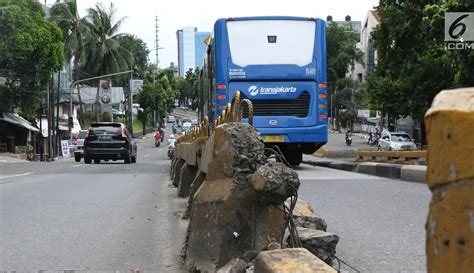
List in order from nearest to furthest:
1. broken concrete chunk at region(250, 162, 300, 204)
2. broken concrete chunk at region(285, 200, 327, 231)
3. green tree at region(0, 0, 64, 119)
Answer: broken concrete chunk at region(250, 162, 300, 204)
broken concrete chunk at region(285, 200, 327, 231)
green tree at region(0, 0, 64, 119)

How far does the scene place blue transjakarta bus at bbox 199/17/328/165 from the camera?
1410 cm

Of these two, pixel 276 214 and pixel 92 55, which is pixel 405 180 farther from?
pixel 92 55

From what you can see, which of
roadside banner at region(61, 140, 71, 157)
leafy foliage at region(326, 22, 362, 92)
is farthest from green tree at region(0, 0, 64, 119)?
leafy foliage at region(326, 22, 362, 92)

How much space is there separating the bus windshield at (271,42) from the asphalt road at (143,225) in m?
3.81

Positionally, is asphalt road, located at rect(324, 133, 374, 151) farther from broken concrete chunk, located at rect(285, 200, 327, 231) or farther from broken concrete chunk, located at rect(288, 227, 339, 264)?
broken concrete chunk, located at rect(288, 227, 339, 264)

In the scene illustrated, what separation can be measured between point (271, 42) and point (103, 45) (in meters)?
38.8

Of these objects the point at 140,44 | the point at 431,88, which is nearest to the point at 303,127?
the point at 431,88

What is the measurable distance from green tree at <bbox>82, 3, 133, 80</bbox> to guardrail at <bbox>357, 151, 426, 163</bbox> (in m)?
34.8

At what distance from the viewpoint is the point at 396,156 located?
18.3 metres

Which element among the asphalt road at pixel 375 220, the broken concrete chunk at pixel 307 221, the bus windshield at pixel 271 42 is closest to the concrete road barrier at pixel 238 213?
the broken concrete chunk at pixel 307 221

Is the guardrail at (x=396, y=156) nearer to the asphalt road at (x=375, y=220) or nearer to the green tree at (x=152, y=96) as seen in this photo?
the asphalt road at (x=375, y=220)

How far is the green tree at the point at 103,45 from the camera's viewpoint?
166ft

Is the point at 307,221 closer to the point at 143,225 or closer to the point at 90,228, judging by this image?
the point at 143,225

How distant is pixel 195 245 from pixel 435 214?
305 centimetres
